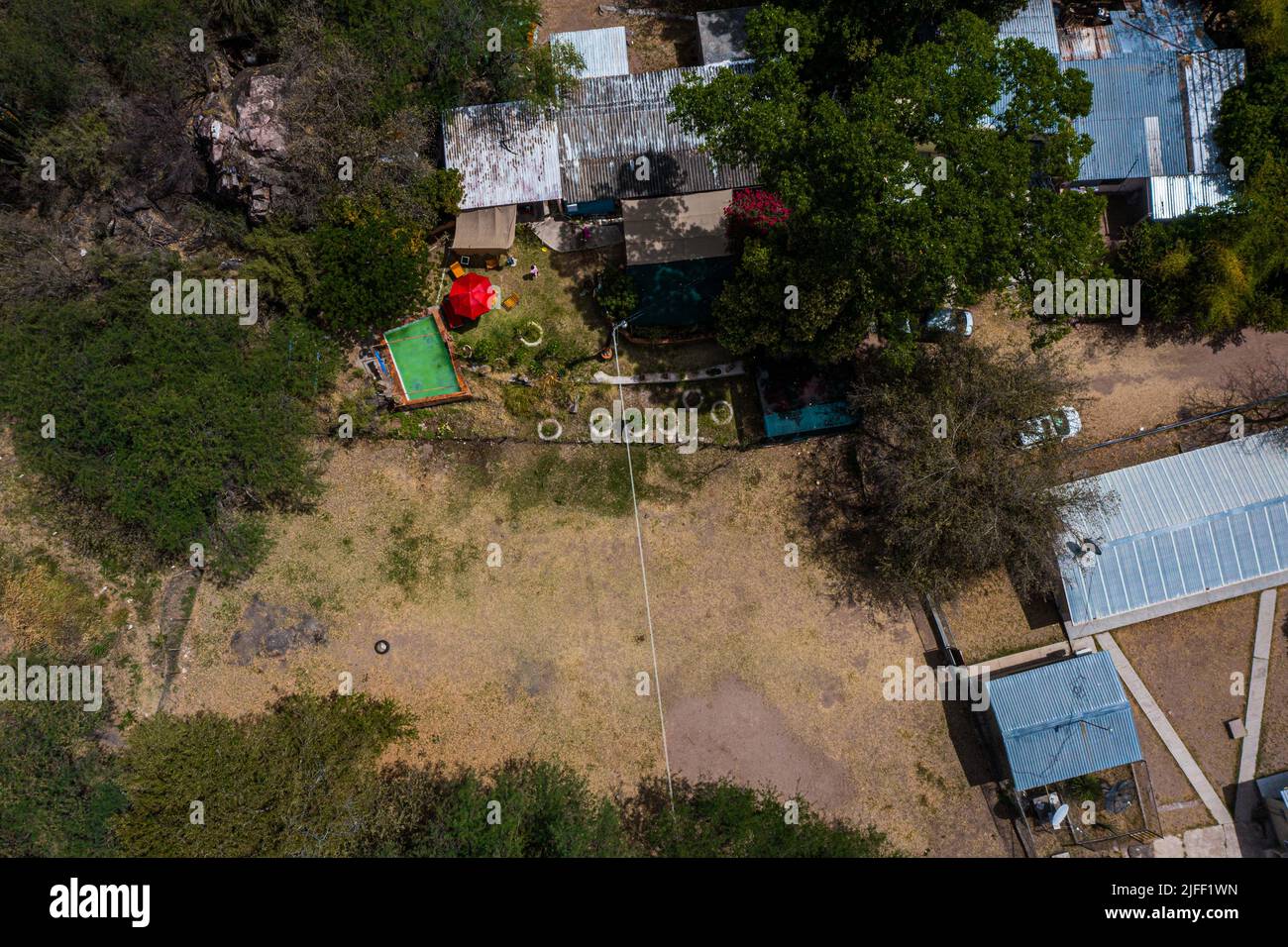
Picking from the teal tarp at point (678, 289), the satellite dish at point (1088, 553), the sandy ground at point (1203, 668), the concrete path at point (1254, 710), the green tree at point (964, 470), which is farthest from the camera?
the teal tarp at point (678, 289)

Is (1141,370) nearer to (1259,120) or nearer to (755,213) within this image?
(1259,120)

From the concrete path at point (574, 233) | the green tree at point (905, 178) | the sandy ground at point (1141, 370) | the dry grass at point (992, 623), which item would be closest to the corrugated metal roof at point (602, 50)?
the concrete path at point (574, 233)

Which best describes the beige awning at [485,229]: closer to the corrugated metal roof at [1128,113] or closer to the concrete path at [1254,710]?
the corrugated metal roof at [1128,113]

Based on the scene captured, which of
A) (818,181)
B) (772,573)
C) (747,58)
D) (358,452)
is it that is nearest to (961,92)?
(818,181)

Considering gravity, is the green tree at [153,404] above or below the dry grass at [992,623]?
above

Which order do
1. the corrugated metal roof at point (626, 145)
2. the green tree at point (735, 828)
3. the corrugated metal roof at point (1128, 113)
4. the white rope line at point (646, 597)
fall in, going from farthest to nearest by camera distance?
1. the corrugated metal roof at point (626, 145)
2. the corrugated metal roof at point (1128, 113)
3. the white rope line at point (646, 597)
4. the green tree at point (735, 828)

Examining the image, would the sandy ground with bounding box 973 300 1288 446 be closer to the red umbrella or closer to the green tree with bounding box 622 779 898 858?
the green tree with bounding box 622 779 898 858

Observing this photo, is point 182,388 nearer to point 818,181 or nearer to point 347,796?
point 347,796
